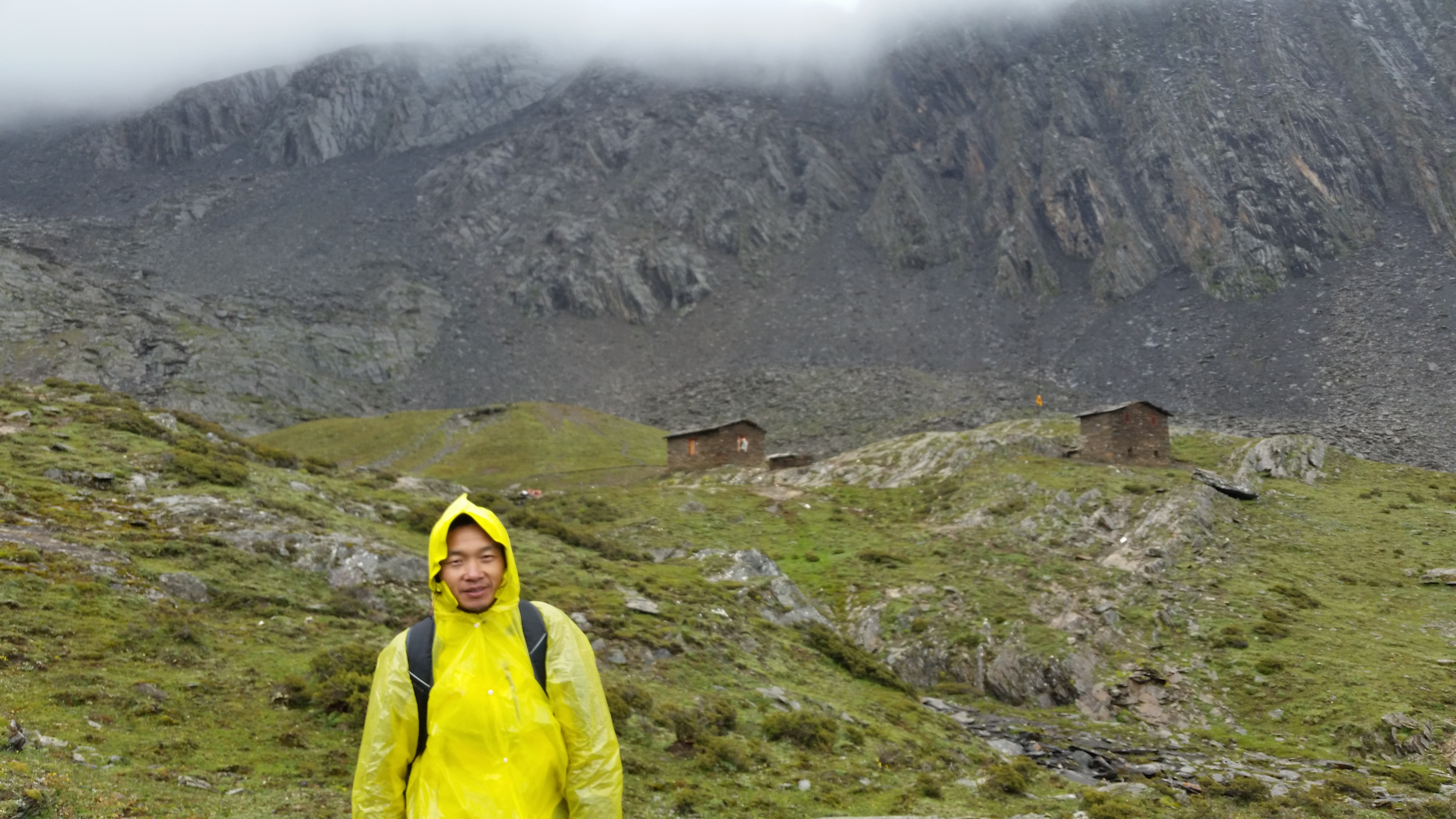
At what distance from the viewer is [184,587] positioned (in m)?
18.3

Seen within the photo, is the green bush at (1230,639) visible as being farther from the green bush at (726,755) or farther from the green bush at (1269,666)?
the green bush at (726,755)

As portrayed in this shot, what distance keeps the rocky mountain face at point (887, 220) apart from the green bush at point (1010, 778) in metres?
77.7

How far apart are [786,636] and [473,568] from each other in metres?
21.3

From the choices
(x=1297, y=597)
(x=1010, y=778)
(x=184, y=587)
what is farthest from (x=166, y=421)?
(x=1297, y=597)

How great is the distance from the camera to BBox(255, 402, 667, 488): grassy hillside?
8275cm

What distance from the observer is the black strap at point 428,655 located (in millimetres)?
5984

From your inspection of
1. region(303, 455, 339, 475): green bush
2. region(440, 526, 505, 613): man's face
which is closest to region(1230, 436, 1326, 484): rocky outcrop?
region(303, 455, 339, 475): green bush

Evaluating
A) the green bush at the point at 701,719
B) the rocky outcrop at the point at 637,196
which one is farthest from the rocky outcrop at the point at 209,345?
the green bush at the point at 701,719

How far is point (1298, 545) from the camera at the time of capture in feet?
124

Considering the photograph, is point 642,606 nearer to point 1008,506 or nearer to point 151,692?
point 151,692

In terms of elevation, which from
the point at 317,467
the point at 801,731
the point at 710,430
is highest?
the point at 317,467

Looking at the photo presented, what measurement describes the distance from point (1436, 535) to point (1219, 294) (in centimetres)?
9077

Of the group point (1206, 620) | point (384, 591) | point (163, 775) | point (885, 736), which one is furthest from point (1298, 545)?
point (163, 775)

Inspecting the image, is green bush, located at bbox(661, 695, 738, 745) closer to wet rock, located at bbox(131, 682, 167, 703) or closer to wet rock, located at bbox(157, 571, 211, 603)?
wet rock, located at bbox(131, 682, 167, 703)
